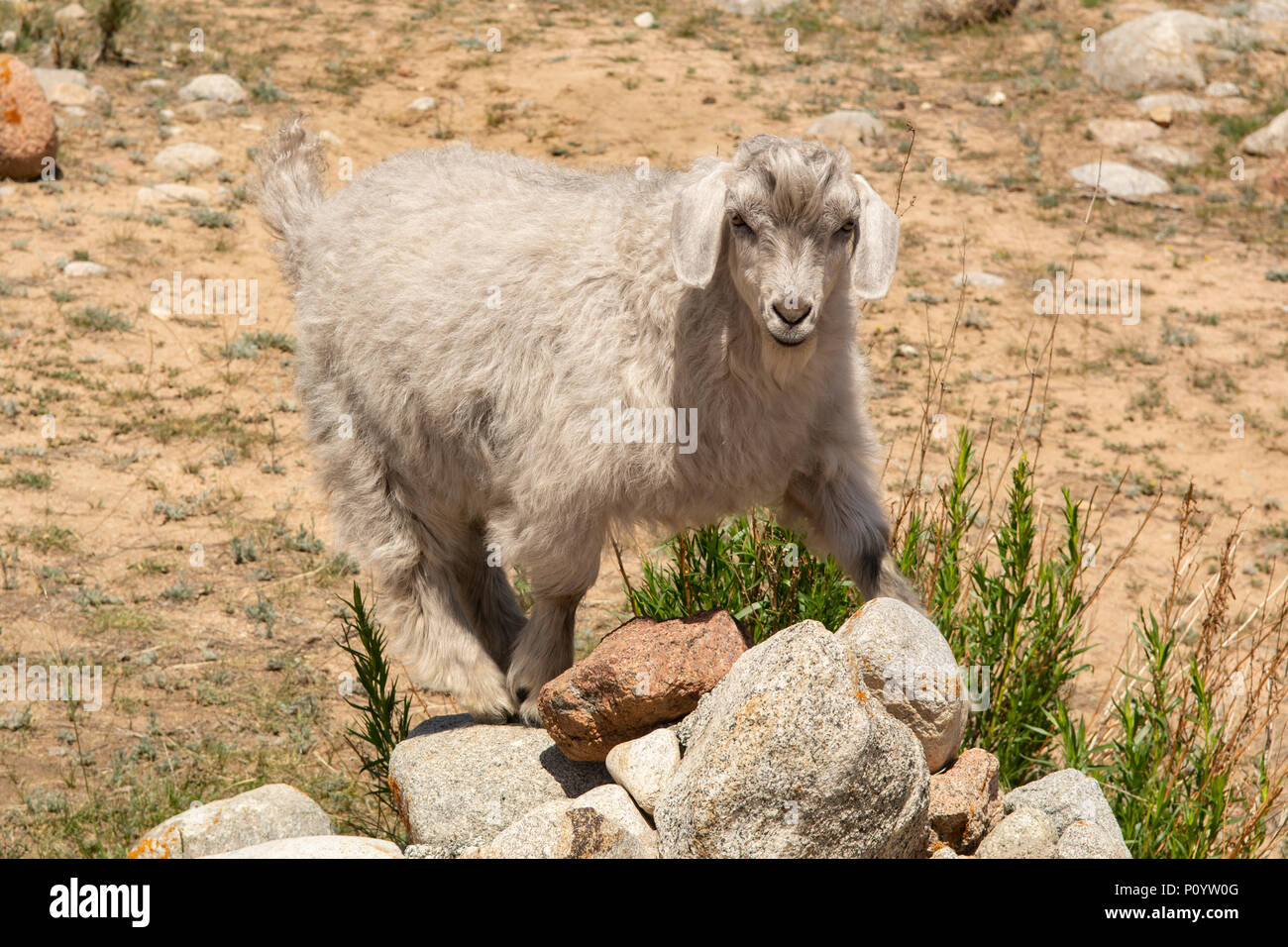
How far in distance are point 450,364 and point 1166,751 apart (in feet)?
9.69

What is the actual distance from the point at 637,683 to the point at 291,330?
22.6ft

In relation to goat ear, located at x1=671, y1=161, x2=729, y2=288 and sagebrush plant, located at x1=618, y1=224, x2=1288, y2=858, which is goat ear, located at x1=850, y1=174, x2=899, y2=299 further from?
sagebrush plant, located at x1=618, y1=224, x2=1288, y2=858

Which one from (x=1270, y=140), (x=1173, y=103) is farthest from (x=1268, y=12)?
(x=1270, y=140)

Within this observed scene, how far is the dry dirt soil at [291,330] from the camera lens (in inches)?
242

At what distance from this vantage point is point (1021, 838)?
385 centimetres

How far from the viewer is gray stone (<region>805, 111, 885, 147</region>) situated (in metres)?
13.8

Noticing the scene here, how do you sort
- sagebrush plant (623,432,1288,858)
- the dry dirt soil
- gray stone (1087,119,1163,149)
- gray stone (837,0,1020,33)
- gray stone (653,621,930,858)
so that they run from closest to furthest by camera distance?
1. gray stone (653,621,930,858)
2. sagebrush plant (623,432,1288,858)
3. the dry dirt soil
4. gray stone (1087,119,1163,149)
5. gray stone (837,0,1020,33)

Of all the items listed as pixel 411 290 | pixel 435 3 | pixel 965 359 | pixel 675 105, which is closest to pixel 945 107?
pixel 675 105

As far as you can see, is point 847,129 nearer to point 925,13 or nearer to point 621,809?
point 925,13

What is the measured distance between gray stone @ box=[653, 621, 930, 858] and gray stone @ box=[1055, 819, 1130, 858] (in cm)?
53

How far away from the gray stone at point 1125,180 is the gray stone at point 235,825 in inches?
436

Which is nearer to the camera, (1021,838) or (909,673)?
(1021,838)

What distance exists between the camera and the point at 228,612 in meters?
6.77

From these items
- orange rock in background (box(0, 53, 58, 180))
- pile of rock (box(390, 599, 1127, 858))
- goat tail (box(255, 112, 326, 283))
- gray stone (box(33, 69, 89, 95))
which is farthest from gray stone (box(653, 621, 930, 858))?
gray stone (box(33, 69, 89, 95))
